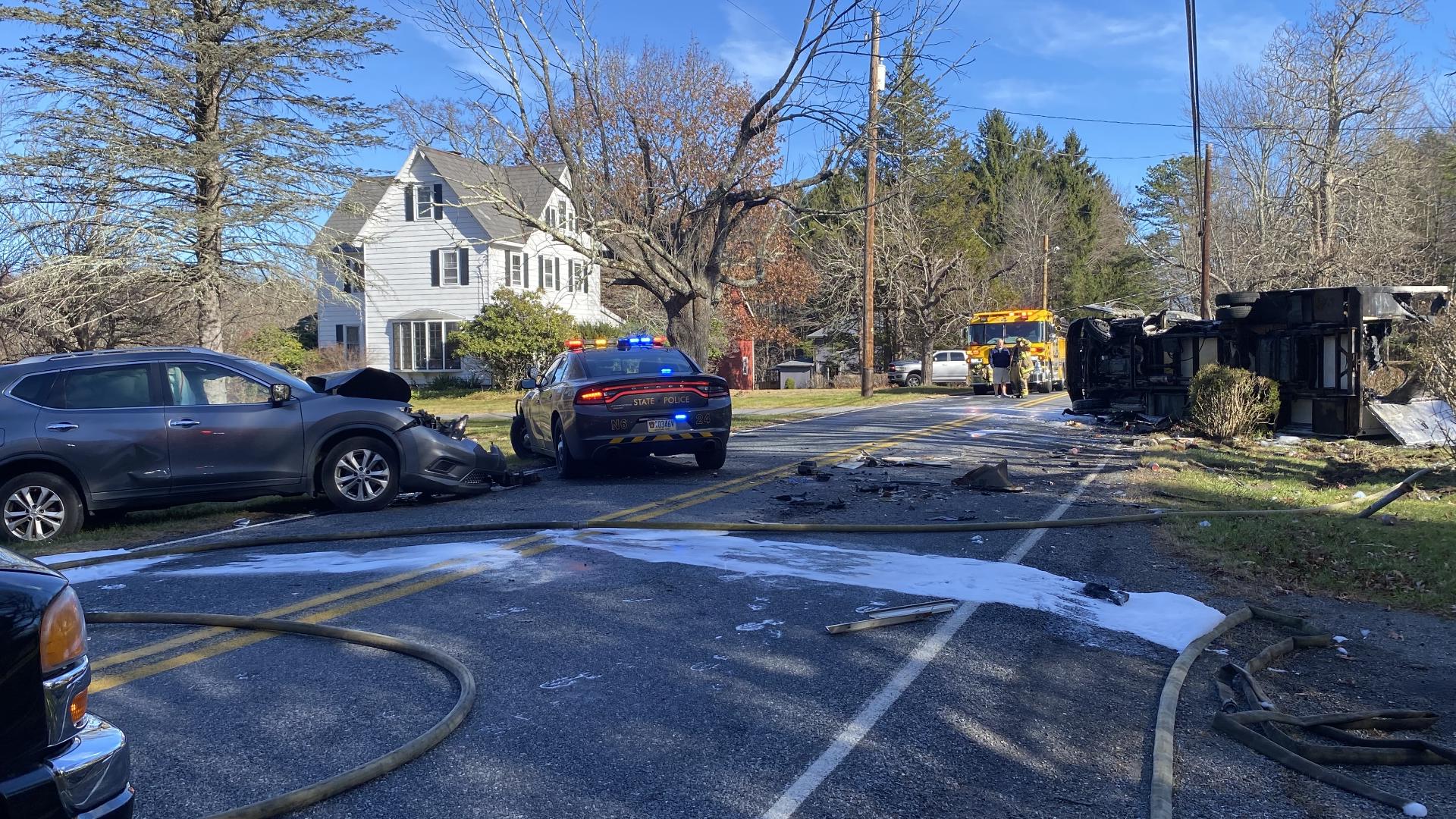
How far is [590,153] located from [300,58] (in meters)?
6.48

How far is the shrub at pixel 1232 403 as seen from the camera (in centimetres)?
1628

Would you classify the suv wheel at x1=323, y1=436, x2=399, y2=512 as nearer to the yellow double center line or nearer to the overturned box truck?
the yellow double center line

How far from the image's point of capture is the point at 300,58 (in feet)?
73.8

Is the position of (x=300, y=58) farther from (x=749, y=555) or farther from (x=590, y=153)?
(x=749, y=555)

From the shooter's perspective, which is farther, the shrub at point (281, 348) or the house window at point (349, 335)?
the house window at point (349, 335)

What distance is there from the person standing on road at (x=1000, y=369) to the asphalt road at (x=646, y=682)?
25.0 m

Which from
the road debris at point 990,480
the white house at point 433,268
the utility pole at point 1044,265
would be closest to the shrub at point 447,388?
the white house at point 433,268

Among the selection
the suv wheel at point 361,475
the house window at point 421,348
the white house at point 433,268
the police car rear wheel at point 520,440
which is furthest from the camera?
the house window at point 421,348

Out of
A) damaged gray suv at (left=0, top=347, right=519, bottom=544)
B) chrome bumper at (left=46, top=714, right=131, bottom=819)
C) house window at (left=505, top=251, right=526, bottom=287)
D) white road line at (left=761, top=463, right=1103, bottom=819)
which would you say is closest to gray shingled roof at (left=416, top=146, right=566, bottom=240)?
house window at (left=505, top=251, right=526, bottom=287)

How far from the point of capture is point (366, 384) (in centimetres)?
1107

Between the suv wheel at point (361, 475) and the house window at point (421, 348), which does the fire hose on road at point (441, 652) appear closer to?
the suv wheel at point (361, 475)

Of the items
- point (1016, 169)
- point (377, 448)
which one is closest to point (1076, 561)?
point (377, 448)

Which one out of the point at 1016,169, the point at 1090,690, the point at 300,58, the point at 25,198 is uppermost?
the point at 1016,169

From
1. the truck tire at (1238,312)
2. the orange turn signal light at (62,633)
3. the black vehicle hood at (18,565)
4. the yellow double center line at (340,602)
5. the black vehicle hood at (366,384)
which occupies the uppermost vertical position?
the truck tire at (1238,312)
